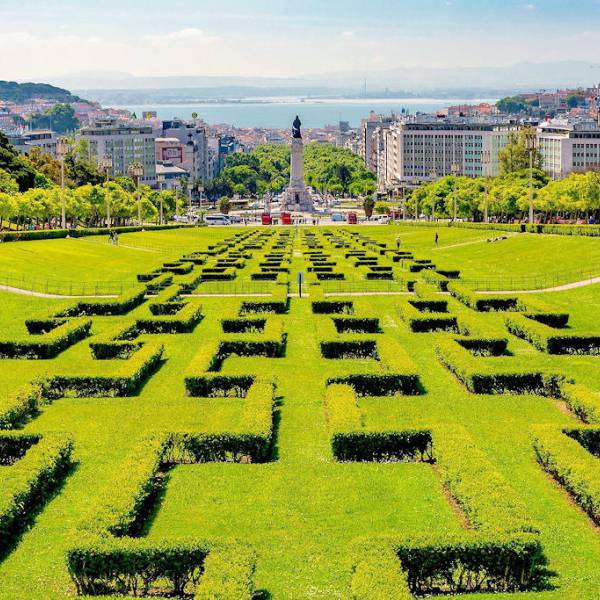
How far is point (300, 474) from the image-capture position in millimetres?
21859

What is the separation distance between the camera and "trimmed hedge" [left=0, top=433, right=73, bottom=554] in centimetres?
1831

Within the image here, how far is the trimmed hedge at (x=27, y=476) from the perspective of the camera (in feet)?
60.1

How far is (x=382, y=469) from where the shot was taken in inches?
875

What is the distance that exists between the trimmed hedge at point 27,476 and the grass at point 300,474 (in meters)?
0.37

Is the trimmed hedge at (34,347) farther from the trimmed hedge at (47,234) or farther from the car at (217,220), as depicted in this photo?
the car at (217,220)

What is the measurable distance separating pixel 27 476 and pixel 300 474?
658 cm

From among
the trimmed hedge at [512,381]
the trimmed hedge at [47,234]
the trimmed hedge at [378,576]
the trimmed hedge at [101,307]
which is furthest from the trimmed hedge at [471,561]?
the trimmed hedge at [47,234]

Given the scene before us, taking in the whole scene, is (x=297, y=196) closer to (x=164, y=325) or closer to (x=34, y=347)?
(x=164, y=325)

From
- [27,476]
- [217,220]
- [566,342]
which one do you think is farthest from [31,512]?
[217,220]

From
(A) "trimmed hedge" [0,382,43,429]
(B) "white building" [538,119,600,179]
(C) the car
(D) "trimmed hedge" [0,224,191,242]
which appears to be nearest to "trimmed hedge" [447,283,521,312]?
(A) "trimmed hedge" [0,382,43,429]

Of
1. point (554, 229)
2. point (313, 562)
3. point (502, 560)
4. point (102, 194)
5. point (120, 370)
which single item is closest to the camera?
point (502, 560)

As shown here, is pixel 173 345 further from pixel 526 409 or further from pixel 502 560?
pixel 502 560

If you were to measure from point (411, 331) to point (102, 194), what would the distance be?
272 ft

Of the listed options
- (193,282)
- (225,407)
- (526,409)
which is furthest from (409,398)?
(193,282)
